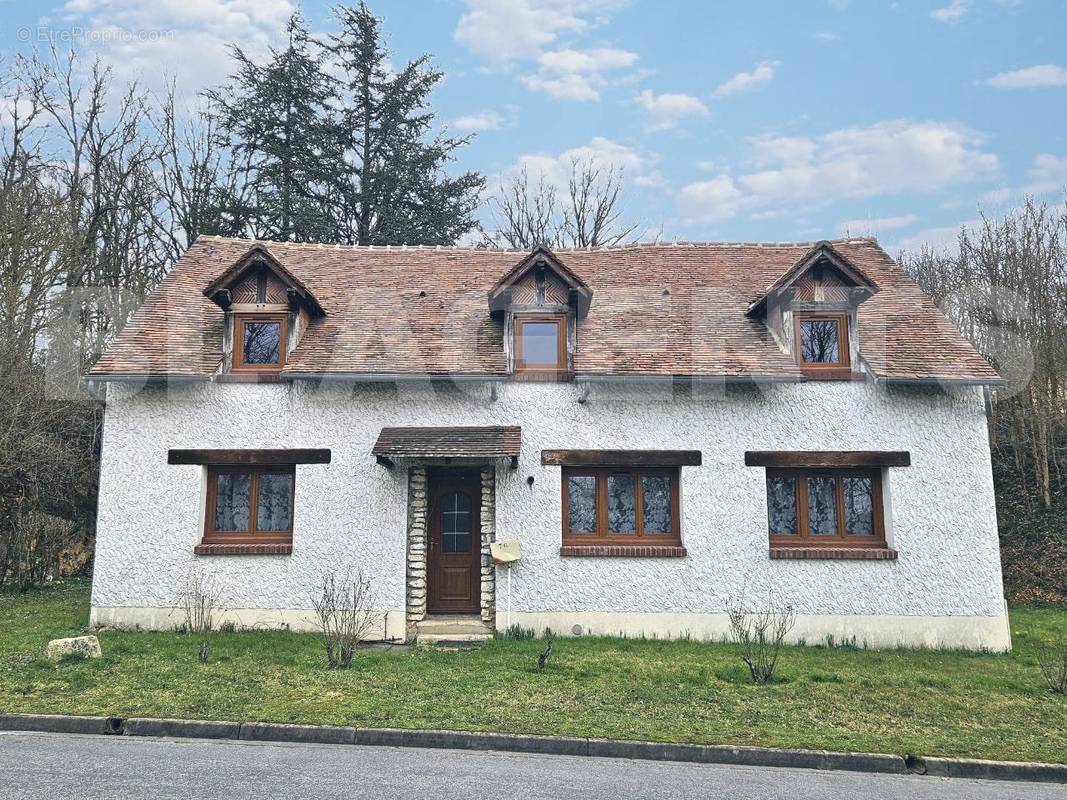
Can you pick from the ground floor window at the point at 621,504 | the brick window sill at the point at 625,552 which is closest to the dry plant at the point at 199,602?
the brick window sill at the point at 625,552

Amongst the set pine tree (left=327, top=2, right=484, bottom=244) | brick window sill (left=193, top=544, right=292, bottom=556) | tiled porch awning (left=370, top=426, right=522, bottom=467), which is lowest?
brick window sill (left=193, top=544, right=292, bottom=556)

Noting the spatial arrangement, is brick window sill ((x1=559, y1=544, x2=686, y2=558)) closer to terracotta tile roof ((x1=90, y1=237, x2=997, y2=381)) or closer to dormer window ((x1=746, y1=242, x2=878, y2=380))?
terracotta tile roof ((x1=90, y1=237, x2=997, y2=381))

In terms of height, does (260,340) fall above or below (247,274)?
below

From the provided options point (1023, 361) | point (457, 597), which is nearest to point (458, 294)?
point (457, 597)

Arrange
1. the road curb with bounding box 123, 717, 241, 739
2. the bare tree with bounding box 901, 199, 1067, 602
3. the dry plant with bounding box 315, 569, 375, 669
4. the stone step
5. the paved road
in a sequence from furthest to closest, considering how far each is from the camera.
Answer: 1. the bare tree with bounding box 901, 199, 1067, 602
2. the dry plant with bounding box 315, 569, 375, 669
3. the stone step
4. the road curb with bounding box 123, 717, 241, 739
5. the paved road

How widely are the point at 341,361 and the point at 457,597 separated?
4383 mm

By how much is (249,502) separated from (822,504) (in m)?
9.57

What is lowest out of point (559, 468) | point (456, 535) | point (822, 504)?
point (456, 535)

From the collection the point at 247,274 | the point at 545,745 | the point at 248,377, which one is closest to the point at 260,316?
the point at 247,274

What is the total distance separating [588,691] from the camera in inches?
326

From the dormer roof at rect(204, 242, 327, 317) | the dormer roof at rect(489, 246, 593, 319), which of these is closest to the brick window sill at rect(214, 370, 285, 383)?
the dormer roof at rect(204, 242, 327, 317)

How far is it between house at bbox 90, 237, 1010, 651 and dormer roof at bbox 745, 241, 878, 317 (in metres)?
0.03

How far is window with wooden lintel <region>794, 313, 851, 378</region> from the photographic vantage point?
1188 centimetres

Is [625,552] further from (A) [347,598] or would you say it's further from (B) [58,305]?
(B) [58,305]
